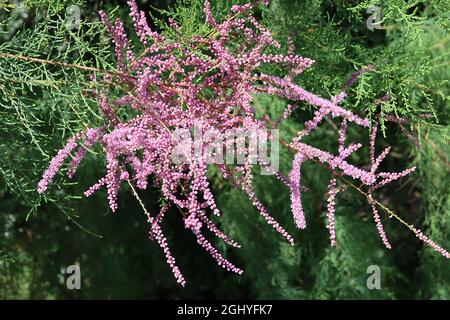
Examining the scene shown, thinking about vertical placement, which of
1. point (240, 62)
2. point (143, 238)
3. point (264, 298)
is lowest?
point (264, 298)

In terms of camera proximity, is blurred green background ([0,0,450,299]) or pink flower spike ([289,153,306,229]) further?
blurred green background ([0,0,450,299])

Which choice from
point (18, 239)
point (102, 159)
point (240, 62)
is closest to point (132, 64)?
point (240, 62)

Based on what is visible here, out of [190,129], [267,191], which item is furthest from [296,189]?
[267,191]

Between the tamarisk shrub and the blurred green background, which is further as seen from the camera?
the blurred green background

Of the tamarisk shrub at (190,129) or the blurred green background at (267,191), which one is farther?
the blurred green background at (267,191)

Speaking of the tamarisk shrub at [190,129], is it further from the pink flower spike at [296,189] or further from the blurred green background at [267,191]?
the blurred green background at [267,191]

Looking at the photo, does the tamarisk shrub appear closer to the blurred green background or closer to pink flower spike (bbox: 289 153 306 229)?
pink flower spike (bbox: 289 153 306 229)

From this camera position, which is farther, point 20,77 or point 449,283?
point 449,283

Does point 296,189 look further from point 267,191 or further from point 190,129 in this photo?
point 267,191

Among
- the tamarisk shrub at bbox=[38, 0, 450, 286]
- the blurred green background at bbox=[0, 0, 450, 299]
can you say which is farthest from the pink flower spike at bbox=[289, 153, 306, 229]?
the blurred green background at bbox=[0, 0, 450, 299]

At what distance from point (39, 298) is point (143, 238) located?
0.79 metres

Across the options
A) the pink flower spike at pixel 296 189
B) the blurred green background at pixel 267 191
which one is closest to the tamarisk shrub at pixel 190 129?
the pink flower spike at pixel 296 189

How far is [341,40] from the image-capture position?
9.27 feet

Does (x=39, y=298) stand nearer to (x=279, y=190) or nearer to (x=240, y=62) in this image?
(x=279, y=190)
